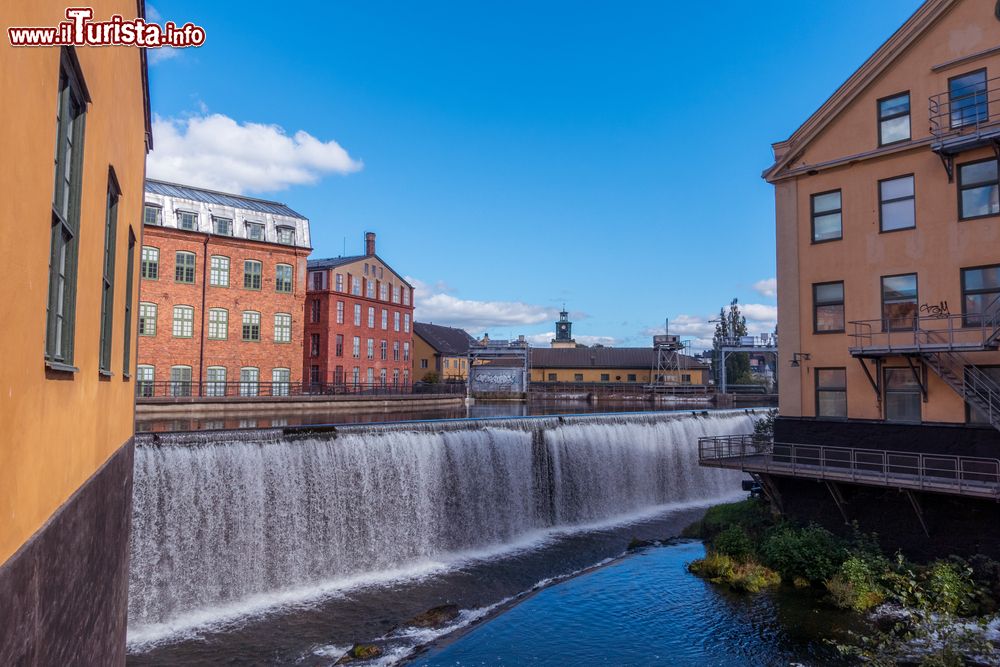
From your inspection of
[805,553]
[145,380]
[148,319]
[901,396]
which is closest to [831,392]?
[901,396]

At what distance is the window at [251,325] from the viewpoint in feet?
141

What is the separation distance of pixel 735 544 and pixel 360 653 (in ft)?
36.0

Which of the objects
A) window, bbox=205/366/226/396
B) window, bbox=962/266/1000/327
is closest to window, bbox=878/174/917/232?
window, bbox=962/266/1000/327

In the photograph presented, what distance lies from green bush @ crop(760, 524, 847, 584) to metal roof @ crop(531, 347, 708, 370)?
6623 cm

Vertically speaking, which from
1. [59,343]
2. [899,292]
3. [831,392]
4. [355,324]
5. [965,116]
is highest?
[965,116]

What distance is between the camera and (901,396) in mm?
17375

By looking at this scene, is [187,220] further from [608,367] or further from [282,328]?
[608,367]

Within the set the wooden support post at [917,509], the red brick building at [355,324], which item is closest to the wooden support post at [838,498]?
the wooden support post at [917,509]

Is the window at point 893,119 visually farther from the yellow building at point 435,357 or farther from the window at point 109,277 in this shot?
the yellow building at point 435,357

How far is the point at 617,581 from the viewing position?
18859mm

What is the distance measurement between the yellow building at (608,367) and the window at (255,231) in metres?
46.1

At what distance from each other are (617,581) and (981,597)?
8.32 m

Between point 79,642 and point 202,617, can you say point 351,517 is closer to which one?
point 202,617

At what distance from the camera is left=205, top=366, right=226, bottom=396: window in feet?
132
